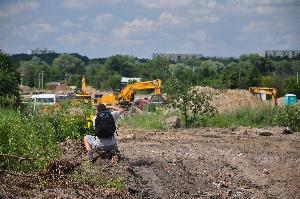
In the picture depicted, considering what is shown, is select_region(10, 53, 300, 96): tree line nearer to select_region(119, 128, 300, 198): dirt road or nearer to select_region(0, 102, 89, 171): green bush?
select_region(119, 128, 300, 198): dirt road

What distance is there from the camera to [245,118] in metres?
26.9

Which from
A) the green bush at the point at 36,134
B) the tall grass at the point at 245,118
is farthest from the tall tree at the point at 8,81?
the green bush at the point at 36,134

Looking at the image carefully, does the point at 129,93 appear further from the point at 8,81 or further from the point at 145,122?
the point at 8,81

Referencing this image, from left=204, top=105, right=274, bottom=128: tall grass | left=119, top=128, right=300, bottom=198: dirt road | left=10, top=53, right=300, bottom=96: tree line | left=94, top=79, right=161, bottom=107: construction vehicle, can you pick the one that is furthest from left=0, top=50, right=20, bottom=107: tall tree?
left=10, top=53, right=300, bottom=96: tree line

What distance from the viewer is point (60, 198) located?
8.80 metres

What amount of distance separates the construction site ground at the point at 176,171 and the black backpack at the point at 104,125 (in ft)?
1.70

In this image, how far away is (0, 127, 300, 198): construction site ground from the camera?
32.1 feet

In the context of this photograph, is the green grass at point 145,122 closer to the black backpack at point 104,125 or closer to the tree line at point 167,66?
the black backpack at point 104,125

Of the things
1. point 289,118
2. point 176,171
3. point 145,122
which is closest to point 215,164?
point 176,171

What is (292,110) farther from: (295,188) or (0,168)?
(0,168)

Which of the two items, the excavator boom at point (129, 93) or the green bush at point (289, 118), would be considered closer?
the green bush at point (289, 118)

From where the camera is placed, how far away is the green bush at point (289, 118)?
974 inches

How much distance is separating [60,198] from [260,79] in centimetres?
7229

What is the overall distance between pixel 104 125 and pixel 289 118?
14.0 meters
